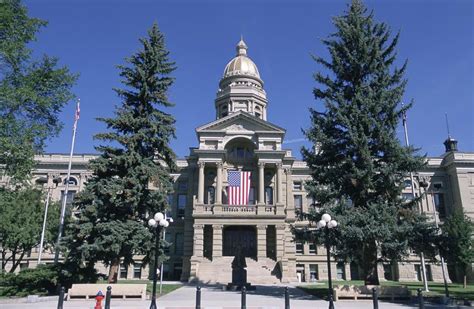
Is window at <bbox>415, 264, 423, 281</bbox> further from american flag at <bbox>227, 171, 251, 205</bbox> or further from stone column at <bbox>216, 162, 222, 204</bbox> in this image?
stone column at <bbox>216, 162, 222, 204</bbox>

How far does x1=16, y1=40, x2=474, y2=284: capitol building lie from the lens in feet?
130

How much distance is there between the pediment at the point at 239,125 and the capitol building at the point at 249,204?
12 cm

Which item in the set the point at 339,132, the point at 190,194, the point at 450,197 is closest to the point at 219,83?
the point at 190,194

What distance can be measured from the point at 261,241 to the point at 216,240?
4.66m

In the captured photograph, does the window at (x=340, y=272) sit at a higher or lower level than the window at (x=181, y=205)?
lower

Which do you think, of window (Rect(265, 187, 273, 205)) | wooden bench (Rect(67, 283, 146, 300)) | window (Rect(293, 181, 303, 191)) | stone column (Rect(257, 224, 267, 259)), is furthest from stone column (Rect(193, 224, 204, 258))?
wooden bench (Rect(67, 283, 146, 300))

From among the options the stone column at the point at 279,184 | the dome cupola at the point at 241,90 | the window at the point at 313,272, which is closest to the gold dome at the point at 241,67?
the dome cupola at the point at 241,90

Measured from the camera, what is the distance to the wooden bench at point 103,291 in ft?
66.0

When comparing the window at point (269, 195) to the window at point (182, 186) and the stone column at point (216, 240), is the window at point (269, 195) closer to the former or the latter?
the stone column at point (216, 240)

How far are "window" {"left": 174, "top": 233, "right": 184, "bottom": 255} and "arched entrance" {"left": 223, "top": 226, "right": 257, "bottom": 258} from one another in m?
7.30

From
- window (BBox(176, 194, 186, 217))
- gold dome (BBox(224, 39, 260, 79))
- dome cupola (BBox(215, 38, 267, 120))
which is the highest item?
gold dome (BBox(224, 39, 260, 79))

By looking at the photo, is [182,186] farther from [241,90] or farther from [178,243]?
[241,90]

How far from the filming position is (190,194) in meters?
46.5

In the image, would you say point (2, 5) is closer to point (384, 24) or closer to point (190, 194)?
point (384, 24)
